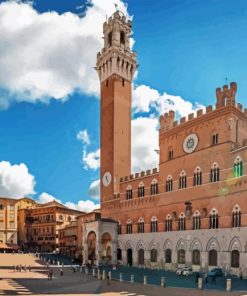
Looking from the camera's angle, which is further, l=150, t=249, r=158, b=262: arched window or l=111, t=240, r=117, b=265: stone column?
l=111, t=240, r=117, b=265: stone column

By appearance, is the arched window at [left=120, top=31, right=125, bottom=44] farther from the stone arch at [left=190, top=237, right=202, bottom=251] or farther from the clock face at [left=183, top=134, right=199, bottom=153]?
the stone arch at [left=190, top=237, right=202, bottom=251]

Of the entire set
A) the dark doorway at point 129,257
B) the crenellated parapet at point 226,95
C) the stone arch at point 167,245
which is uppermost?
the crenellated parapet at point 226,95

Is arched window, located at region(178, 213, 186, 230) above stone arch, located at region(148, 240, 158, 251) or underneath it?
above

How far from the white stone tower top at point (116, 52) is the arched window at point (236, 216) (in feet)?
104

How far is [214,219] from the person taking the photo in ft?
129

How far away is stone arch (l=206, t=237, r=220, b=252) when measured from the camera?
126 feet

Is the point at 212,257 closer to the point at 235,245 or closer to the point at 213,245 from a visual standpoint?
the point at 213,245

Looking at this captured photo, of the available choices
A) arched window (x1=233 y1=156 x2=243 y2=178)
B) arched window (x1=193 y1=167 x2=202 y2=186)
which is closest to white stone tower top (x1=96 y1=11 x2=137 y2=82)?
arched window (x1=193 y1=167 x2=202 y2=186)

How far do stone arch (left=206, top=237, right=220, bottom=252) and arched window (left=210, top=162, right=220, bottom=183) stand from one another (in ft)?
20.7

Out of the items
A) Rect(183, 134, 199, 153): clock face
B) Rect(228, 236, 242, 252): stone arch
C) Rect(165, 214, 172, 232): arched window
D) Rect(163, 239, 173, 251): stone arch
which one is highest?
Rect(183, 134, 199, 153): clock face

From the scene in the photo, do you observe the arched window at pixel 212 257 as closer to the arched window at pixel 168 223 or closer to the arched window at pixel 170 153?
the arched window at pixel 168 223

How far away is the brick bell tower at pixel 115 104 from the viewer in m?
57.0

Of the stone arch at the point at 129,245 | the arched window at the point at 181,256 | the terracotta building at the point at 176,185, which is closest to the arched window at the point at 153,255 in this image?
the terracotta building at the point at 176,185

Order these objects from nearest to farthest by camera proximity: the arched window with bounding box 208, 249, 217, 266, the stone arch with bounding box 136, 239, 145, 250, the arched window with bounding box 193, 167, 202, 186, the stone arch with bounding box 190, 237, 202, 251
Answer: the arched window with bounding box 208, 249, 217, 266, the stone arch with bounding box 190, 237, 202, 251, the arched window with bounding box 193, 167, 202, 186, the stone arch with bounding box 136, 239, 145, 250
